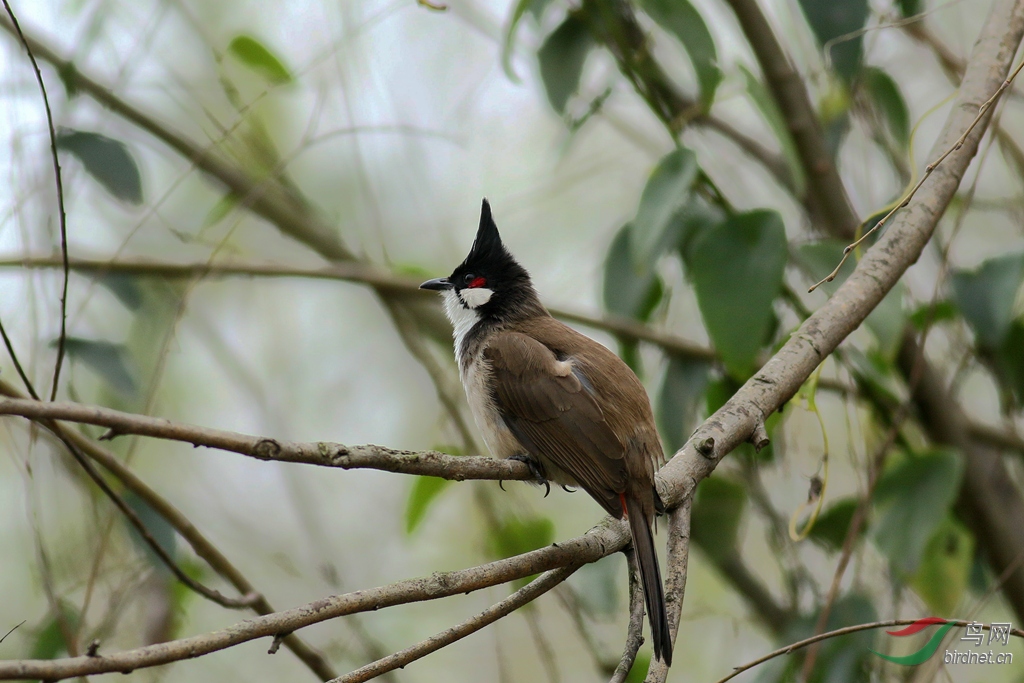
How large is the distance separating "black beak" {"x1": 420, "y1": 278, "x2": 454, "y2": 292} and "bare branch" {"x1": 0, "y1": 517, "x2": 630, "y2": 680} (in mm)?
1627

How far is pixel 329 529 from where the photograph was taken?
5203 millimetres

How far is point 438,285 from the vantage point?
3309 millimetres

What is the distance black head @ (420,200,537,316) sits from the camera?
3271mm

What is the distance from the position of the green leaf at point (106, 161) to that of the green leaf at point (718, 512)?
2199 millimetres

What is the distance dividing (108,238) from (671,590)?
332 centimetres

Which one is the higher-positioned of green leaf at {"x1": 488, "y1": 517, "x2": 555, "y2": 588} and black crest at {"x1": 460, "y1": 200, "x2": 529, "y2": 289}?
black crest at {"x1": 460, "y1": 200, "x2": 529, "y2": 289}

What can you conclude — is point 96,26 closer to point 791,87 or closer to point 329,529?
point 791,87

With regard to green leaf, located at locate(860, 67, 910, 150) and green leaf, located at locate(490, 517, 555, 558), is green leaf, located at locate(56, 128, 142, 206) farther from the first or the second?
green leaf, located at locate(860, 67, 910, 150)

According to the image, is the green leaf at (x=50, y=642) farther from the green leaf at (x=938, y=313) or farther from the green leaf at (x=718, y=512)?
the green leaf at (x=938, y=313)

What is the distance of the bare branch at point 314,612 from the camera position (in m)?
→ 1.07

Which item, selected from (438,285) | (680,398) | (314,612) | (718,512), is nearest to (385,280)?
(438,285)

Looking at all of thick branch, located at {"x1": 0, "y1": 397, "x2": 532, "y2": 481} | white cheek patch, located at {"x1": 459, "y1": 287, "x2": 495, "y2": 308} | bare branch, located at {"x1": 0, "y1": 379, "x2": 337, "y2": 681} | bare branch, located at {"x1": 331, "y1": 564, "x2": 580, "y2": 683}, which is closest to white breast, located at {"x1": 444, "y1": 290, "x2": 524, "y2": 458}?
white cheek patch, located at {"x1": 459, "y1": 287, "x2": 495, "y2": 308}

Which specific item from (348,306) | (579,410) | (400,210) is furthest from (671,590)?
(348,306)

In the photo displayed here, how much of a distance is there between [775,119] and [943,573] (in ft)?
5.43
